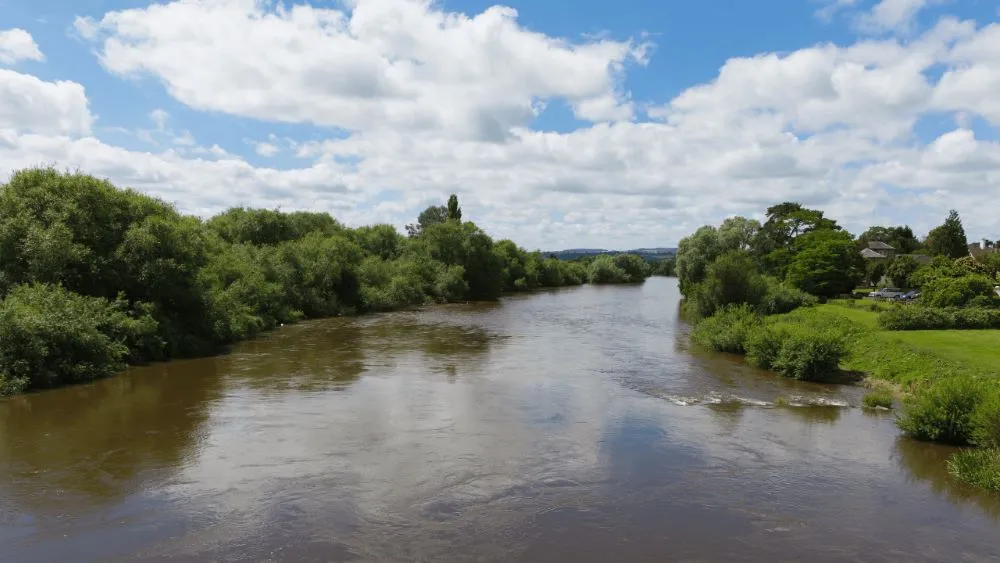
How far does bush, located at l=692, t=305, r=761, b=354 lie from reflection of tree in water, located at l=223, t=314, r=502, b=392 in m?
12.6

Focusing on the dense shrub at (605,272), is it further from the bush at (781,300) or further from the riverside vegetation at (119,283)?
the bush at (781,300)

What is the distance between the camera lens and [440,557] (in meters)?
10.5

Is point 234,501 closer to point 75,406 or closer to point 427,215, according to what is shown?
point 75,406

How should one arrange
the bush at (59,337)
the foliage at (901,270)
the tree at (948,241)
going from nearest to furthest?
the bush at (59,337) → the foliage at (901,270) → the tree at (948,241)

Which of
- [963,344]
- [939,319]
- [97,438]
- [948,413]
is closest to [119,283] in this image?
[97,438]

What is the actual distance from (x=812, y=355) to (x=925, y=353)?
158 inches

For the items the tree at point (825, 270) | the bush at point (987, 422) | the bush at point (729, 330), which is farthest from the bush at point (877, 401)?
the tree at point (825, 270)

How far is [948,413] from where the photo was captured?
16.7m

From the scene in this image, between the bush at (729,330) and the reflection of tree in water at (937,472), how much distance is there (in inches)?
581

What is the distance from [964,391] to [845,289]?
133 ft

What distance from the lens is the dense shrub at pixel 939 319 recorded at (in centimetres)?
2900

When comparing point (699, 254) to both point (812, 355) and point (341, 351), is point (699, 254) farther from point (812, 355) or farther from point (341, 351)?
point (341, 351)

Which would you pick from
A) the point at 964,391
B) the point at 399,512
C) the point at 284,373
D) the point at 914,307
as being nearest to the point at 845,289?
the point at 914,307

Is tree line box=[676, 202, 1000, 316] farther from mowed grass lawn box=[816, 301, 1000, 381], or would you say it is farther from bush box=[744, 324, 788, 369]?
bush box=[744, 324, 788, 369]
